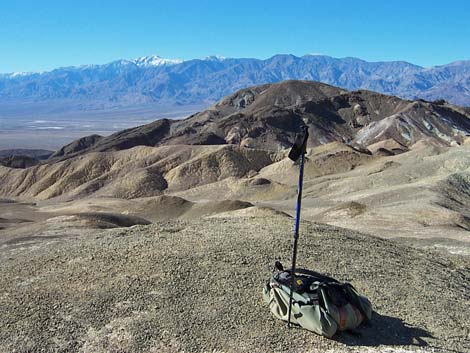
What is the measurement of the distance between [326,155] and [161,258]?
5442cm

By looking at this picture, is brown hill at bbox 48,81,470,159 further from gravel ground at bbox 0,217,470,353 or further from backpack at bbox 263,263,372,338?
backpack at bbox 263,263,372,338

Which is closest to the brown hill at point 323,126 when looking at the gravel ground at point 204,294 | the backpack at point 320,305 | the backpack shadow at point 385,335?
the gravel ground at point 204,294

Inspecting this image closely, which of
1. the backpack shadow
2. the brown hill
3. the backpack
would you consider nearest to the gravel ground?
the backpack shadow

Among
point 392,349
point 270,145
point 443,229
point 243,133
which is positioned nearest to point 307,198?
point 443,229

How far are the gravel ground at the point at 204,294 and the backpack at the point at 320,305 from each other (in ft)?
0.69

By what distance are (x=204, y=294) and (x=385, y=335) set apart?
397 centimetres

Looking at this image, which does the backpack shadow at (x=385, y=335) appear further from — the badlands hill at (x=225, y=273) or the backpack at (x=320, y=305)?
the backpack at (x=320, y=305)

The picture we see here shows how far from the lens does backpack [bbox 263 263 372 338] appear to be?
34.7 feet

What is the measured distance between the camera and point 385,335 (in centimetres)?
1093

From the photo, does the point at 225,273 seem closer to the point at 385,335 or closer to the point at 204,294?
the point at 204,294

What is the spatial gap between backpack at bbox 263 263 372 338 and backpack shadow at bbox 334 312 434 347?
170mm

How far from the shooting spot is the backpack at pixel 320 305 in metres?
10.6

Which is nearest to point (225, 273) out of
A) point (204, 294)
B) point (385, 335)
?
point (204, 294)

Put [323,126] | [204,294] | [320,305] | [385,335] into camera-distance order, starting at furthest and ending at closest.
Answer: [323,126] → [204,294] → [385,335] → [320,305]
